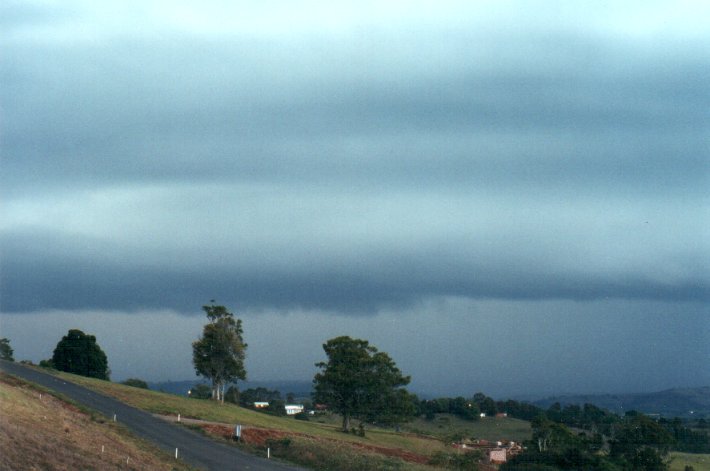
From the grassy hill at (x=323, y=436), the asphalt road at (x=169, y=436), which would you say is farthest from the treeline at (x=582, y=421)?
the asphalt road at (x=169, y=436)

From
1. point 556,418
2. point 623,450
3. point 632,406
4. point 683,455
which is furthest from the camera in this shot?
point 632,406

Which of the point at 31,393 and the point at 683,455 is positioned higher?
the point at 31,393

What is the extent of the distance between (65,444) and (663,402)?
109250 millimetres

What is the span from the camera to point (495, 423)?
367ft

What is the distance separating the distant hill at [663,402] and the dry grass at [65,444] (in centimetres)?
7791

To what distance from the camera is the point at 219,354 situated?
4006 inches

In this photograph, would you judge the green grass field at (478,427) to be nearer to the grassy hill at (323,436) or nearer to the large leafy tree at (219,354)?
the grassy hill at (323,436)

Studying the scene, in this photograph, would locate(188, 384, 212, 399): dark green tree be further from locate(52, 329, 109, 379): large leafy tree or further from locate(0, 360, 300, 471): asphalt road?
locate(0, 360, 300, 471): asphalt road

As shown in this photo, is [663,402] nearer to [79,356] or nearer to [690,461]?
[690,461]

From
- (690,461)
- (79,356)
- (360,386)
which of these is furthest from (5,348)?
(690,461)

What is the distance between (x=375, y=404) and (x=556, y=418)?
1026 inches

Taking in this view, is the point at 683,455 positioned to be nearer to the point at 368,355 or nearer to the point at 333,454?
the point at 368,355

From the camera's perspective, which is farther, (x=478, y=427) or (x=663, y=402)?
(x=663, y=402)

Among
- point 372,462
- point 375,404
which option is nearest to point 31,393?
point 372,462
